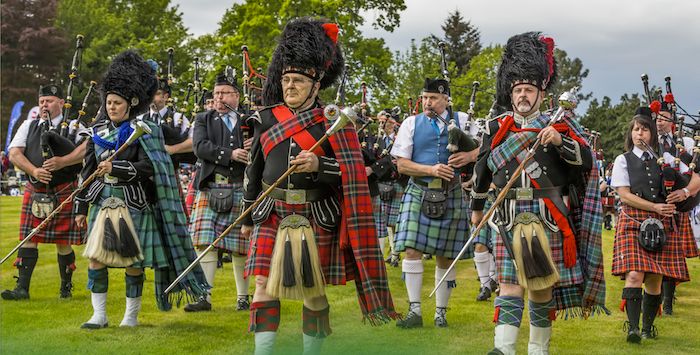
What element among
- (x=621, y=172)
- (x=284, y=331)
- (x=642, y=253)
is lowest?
(x=284, y=331)

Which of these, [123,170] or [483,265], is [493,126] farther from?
[483,265]

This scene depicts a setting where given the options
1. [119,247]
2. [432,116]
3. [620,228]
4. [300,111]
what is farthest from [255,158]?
[620,228]

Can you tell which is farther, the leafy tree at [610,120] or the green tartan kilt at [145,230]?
the leafy tree at [610,120]

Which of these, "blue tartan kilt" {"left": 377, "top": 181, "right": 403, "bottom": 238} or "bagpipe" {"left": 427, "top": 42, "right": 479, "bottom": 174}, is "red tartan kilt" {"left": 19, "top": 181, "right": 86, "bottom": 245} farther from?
"blue tartan kilt" {"left": 377, "top": 181, "right": 403, "bottom": 238}

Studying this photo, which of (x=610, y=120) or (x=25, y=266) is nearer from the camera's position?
(x=25, y=266)

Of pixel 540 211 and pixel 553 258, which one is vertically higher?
pixel 540 211

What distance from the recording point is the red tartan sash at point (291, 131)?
4.96 m

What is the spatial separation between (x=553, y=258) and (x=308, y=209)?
1.51 m

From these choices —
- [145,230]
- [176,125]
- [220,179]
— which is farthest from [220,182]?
[145,230]

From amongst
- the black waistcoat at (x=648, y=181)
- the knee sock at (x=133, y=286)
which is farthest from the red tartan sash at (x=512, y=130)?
the knee sock at (x=133, y=286)

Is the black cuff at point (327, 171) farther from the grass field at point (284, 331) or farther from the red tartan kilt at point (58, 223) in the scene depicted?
the red tartan kilt at point (58, 223)

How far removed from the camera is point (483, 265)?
339 inches

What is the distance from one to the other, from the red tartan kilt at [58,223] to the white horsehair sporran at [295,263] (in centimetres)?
399

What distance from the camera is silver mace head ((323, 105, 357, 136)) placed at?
4.81 metres
